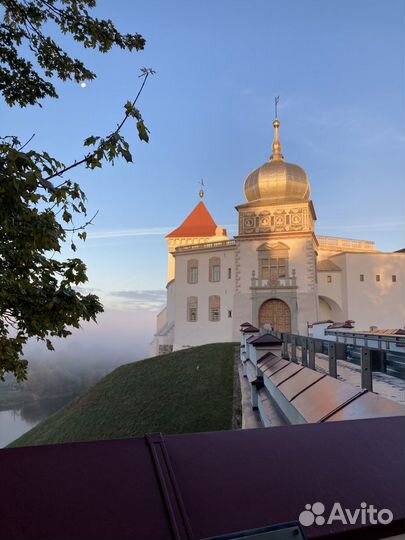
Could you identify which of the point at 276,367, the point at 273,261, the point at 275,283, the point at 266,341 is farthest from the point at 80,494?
the point at 273,261

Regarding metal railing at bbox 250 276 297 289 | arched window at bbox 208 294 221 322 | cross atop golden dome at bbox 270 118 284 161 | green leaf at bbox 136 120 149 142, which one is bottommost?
arched window at bbox 208 294 221 322

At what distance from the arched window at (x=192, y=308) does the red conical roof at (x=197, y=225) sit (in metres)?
14.6

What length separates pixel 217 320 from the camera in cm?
3097

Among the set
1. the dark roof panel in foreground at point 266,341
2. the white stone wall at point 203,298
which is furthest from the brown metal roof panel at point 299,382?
the white stone wall at point 203,298

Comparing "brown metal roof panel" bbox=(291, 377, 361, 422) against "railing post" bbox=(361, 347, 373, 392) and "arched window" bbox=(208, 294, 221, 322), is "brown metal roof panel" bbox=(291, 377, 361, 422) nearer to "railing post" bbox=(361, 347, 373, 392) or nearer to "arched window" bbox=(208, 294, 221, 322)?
"railing post" bbox=(361, 347, 373, 392)

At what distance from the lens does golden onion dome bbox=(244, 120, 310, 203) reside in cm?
3061

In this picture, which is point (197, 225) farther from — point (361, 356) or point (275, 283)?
point (361, 356)

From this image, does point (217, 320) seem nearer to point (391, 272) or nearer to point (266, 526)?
point (391, 272)

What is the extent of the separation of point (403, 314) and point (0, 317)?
108 feet

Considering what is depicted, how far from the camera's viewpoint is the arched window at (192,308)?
3231 centimetres

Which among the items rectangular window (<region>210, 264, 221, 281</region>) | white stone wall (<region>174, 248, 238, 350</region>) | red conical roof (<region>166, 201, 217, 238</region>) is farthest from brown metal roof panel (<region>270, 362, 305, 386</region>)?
red conical roof (<region>166, 201, 217, 238</region>)

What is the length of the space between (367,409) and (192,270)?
30821 millimetres

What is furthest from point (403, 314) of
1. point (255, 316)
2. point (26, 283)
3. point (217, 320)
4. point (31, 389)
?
point (31, 389)

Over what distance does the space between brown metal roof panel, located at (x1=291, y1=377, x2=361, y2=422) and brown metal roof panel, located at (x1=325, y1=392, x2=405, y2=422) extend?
89mm
